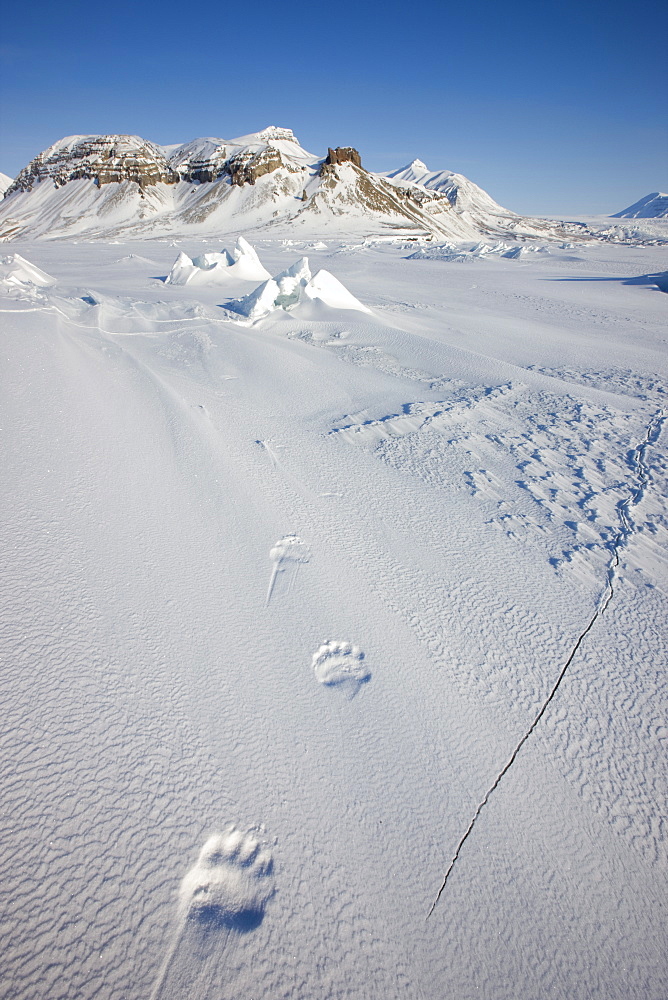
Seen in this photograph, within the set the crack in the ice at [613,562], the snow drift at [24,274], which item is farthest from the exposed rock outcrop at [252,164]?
the crack in the ice at [613,562]

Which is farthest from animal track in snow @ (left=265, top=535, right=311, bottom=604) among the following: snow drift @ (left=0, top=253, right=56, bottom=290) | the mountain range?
the mountain range

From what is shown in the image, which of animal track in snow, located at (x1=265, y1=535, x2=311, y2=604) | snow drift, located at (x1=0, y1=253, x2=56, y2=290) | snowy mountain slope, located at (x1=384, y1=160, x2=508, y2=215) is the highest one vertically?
snowy mountain slope, located at (x1=384, y1=160, x2=508, y2=215)

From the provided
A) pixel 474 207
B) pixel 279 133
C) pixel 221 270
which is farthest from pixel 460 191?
pixel 221 270

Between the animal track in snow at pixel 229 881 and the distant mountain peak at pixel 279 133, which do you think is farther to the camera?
the distant mountain peak at pixel 279 133

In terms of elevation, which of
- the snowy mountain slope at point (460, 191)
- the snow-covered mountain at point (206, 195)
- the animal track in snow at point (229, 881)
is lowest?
the animal track in snow at point (229, 881)

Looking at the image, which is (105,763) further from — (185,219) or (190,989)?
(185,219)

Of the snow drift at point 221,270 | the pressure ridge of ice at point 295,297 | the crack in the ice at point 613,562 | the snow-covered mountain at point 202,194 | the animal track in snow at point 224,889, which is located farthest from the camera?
the snow-covered mountain at point 202,194

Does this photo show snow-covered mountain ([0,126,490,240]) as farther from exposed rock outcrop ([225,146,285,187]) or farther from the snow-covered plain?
the snow-covered plain

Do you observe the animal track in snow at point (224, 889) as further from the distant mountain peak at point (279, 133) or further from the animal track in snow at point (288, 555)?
the distant mountain peak at point (279, 133)
